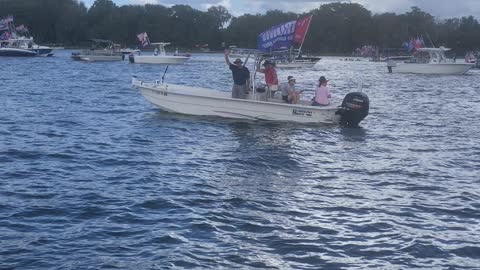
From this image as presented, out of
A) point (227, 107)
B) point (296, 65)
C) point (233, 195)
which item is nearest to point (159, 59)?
point (296, 65)

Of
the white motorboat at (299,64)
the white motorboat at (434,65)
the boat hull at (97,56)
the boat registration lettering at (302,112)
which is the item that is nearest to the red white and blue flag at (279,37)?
the boat registration lettering at (302,112)

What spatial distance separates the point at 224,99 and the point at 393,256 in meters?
14.3

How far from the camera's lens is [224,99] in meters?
22.9

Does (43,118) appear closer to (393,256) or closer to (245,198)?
(245,198)

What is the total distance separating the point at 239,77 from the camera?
22.6m

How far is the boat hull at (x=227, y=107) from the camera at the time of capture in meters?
22.4

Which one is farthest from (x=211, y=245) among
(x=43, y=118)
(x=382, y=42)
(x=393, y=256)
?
(x=382, y=42)

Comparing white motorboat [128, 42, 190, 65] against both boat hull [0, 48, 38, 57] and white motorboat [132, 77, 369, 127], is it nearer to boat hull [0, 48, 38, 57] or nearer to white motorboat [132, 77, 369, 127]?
boat hull [0, 48, 38, 57]

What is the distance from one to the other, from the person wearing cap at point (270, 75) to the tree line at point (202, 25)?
131 meters

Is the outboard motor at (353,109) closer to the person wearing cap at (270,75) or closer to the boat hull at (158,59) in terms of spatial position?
the person wearing cap at (270,75)

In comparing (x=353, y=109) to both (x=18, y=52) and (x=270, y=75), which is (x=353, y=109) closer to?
(x=270, y=75)

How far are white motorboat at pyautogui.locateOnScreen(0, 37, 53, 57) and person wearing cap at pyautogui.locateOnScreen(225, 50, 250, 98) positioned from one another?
70.0m

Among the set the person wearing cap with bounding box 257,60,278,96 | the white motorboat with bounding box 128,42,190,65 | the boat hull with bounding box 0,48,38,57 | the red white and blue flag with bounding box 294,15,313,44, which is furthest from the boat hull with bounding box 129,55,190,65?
the person wearing cap with bounding box 257,60,278,96

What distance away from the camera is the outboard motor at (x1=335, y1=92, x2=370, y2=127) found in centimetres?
2236
